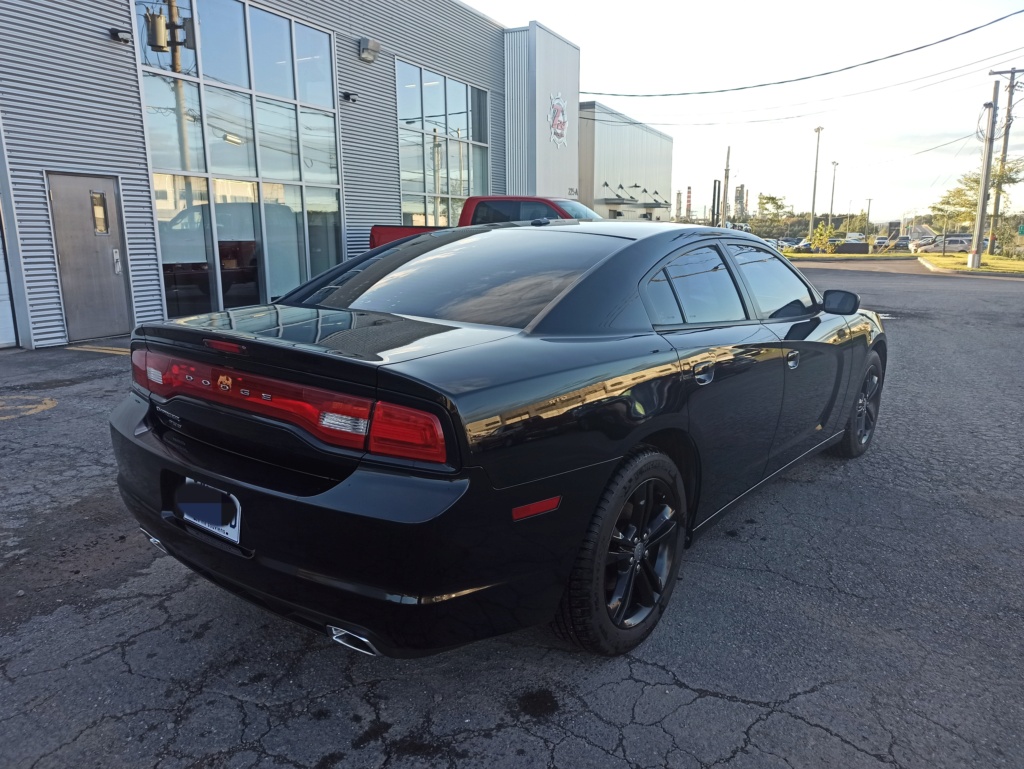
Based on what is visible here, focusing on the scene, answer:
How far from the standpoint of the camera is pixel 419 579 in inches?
76.6

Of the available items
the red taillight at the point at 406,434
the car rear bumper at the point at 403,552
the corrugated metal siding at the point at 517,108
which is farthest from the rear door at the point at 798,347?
the corrugated metal siding at the point at 517,108

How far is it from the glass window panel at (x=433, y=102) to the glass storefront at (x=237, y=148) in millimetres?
2968

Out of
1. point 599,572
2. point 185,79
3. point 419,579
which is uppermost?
point 185,79

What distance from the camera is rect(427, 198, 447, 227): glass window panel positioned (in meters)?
16.4

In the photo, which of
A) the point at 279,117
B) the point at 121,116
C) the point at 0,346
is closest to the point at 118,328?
the point at 0,346

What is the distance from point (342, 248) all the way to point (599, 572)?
12517 millimetres

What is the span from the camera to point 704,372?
2.85m

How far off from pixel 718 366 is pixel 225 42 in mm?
10914

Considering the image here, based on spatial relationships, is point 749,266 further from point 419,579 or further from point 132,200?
Result: point 132,200

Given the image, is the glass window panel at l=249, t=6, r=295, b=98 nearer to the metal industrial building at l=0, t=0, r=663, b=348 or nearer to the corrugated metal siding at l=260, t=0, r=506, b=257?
the metal industrial building at l=0, t=0, r=663, b=348

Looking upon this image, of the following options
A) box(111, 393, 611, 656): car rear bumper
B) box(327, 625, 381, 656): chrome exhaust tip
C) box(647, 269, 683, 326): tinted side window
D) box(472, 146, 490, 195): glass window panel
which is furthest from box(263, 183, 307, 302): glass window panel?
box(327, 625, 381, 656): chrome exhaust tip

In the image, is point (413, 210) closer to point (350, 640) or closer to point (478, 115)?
point (478, 115)

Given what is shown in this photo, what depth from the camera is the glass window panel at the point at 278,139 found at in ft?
39.0

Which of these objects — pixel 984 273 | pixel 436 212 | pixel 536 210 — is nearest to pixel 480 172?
pixel 436 212
